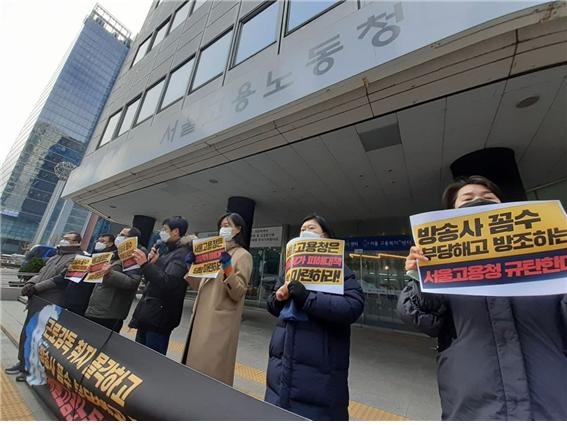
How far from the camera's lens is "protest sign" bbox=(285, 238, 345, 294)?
1.54 m

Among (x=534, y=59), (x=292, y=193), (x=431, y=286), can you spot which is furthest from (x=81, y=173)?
(x=534, y=59)

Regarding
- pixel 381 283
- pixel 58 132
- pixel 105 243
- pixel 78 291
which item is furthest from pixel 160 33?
pixel 58 132

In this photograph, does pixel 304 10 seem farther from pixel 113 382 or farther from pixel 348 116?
pixel 113 382

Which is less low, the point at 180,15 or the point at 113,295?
the point at 180,15

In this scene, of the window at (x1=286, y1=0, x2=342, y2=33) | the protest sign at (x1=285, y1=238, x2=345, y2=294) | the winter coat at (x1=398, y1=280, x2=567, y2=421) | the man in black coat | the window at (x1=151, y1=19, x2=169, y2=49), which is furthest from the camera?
the window at (x1=151, y1=19, x2=169, y2=49)

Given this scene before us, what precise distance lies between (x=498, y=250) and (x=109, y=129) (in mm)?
12189

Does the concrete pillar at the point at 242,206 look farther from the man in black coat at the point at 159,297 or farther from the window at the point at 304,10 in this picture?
the man in black coat at the point at 159,297

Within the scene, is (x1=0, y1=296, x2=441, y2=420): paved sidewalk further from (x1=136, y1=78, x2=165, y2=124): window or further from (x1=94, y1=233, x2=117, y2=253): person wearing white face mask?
(x1=136, y1=78, x2=165, y2=124): window

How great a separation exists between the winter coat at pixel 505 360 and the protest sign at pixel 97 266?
3050 mm

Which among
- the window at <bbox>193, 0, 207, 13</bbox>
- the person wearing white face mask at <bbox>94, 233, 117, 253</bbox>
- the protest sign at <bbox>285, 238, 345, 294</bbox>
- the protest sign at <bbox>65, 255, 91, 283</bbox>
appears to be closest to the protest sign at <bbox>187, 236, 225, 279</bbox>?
the protest sign at <bbox>285, 238, 345, 294</bbox>

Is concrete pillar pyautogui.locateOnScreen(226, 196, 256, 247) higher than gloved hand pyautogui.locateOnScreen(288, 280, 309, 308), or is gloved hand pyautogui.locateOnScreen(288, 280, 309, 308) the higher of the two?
concrete pillar pyautogui.locateOnScreen(226, 196, 256, 247)

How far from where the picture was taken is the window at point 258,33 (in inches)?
210

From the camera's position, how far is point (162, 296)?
89.5 inches

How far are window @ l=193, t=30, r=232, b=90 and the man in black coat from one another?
5.38m
